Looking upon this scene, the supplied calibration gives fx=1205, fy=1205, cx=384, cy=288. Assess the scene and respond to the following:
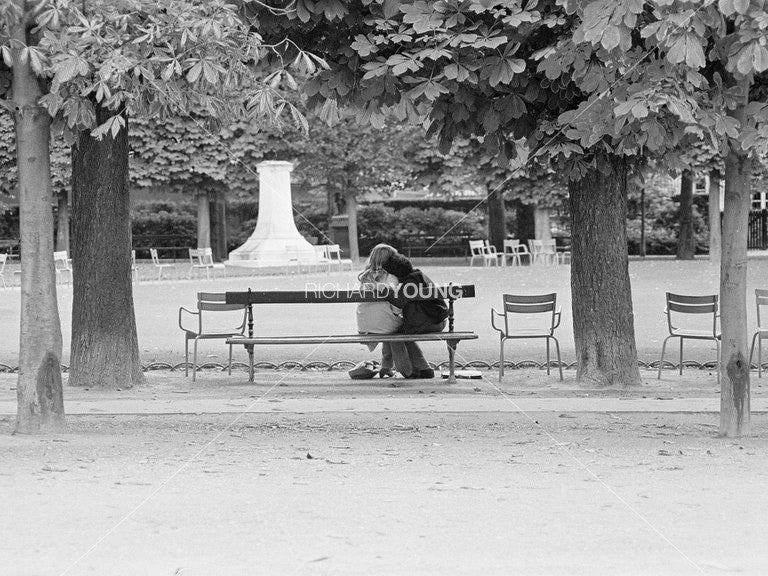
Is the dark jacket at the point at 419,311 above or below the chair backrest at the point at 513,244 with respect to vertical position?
below

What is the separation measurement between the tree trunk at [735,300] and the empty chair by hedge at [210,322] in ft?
18.4

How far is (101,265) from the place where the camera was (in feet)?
38.1

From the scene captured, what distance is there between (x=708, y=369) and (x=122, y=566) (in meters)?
9.56

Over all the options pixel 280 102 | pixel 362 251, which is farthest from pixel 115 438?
pixel 362 251

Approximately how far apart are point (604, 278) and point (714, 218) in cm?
2310

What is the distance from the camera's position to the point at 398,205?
47.8 metres

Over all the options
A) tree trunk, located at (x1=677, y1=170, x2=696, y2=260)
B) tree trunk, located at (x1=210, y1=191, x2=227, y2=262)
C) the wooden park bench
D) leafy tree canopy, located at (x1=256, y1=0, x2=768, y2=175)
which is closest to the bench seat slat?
the wooden park bench

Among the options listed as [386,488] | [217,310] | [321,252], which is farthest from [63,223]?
[386,488]

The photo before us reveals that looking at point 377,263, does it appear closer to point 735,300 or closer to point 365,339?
point 365,339

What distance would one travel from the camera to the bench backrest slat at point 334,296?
1197cm

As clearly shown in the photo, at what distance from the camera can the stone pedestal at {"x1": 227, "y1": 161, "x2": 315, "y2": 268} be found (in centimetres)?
3541

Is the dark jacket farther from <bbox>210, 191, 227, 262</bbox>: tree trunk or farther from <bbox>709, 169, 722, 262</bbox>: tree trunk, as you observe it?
<bbox>210, 191, 227, 262</bbox>: tree trunk

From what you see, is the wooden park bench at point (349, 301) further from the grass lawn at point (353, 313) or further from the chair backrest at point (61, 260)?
the chair backrest at point (61, 260)

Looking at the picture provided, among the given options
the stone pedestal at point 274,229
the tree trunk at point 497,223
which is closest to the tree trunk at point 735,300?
the stone pedestal at point 274,229
